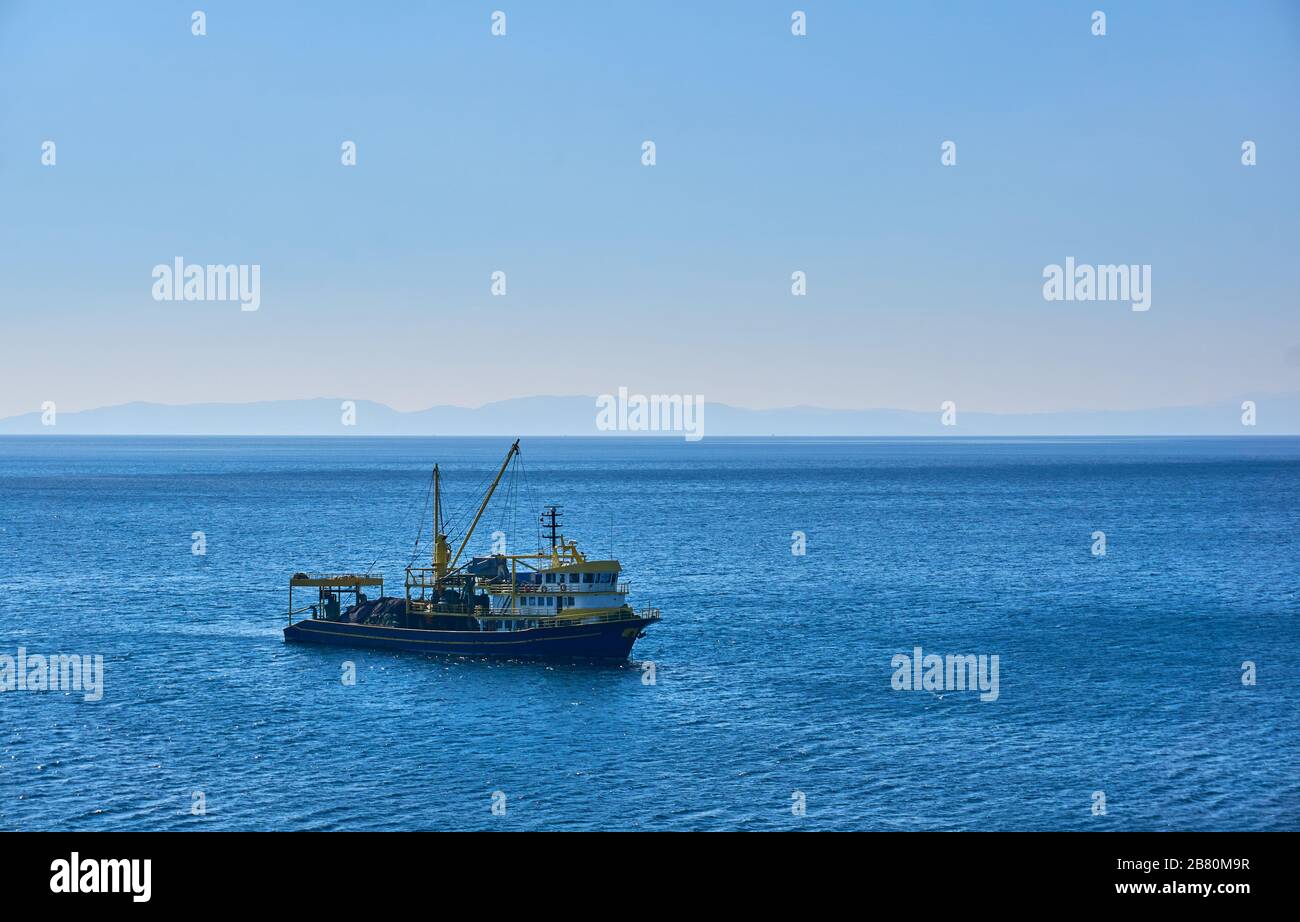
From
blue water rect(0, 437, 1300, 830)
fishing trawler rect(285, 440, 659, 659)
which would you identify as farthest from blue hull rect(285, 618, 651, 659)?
blue water rect(0, 437, 1300, 830)

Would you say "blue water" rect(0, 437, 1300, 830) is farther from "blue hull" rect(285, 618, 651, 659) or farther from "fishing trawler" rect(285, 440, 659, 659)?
"fishing trawler" rect(285, 440, 659, 659)

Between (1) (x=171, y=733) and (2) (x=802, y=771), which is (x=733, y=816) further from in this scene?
(1) (x=171, y=733)

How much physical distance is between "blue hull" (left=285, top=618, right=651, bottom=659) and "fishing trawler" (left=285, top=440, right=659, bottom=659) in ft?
0.25

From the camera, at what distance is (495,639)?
92.4 m

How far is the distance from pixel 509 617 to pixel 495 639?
203 cm

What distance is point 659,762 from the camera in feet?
205

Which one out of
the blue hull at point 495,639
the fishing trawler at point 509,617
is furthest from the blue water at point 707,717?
the fishing trawler at point 509,617

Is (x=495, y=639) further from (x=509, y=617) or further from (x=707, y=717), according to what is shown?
(x=707, y=717)

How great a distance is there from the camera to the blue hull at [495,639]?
9000 cm

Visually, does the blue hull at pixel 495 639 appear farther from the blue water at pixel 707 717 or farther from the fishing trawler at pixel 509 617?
the blue water at pixel 707 717

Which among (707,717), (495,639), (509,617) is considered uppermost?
(509,617)

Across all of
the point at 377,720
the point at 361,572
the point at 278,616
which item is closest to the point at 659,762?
the point at 377,720

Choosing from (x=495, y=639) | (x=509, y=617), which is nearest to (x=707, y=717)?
(x=495, y=639)
